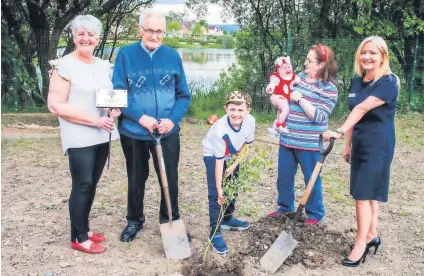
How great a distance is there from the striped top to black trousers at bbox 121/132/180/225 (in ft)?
3.23

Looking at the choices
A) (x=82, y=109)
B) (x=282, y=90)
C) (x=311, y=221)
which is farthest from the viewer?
(x=311, y=221)

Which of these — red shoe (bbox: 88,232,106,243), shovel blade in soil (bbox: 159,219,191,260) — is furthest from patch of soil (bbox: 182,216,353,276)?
red shoe (bbox: 88,232,106,243)

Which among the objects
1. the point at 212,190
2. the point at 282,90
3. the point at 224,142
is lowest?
the point at 212,190

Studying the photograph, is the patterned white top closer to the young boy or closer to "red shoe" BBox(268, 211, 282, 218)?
the young boy

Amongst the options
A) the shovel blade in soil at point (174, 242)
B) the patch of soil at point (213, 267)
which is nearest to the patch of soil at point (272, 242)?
the patch of soil at point (213, 267)

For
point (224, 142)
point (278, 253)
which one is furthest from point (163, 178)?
point (278, 253)

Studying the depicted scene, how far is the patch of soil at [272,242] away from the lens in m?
3.75

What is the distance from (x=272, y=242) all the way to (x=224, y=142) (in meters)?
1.02

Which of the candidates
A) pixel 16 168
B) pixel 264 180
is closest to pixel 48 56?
pixel 16 168

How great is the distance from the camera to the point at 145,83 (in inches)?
145

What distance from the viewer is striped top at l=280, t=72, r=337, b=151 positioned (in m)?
4.06

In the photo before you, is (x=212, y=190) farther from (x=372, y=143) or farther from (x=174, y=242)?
(x=372, y=143)

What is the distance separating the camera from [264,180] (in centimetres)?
602

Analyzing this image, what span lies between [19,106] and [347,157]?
26.5 ft
